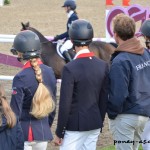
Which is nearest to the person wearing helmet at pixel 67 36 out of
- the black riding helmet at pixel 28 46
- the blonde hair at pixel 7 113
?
the black riding helmet at pixel 28 46

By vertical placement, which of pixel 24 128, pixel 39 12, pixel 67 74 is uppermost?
pixel 67 74

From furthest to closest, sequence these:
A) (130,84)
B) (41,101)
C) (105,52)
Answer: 1. (105,52)
2. (130,84)
3. (41,101)

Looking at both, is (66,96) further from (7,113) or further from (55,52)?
(55,52)

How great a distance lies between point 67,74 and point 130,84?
0.79m

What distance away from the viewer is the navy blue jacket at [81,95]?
5312 millimetres

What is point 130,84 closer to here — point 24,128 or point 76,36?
point 76,36

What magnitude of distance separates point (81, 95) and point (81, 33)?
0.61 metres

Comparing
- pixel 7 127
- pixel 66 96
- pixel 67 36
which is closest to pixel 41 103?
pixel 66 96

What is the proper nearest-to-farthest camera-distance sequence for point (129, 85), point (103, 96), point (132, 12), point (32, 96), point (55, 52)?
point (32, 96), point (103, 96), point (129, 85), point (132, 12), point (55, 52)

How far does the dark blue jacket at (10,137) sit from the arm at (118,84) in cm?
139

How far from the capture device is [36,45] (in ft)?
18.1

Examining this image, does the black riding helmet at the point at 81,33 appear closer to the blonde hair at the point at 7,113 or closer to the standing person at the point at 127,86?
the standing person at the point at 127,86

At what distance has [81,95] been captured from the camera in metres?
5.43

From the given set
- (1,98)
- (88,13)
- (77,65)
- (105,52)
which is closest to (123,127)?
(77,65)
